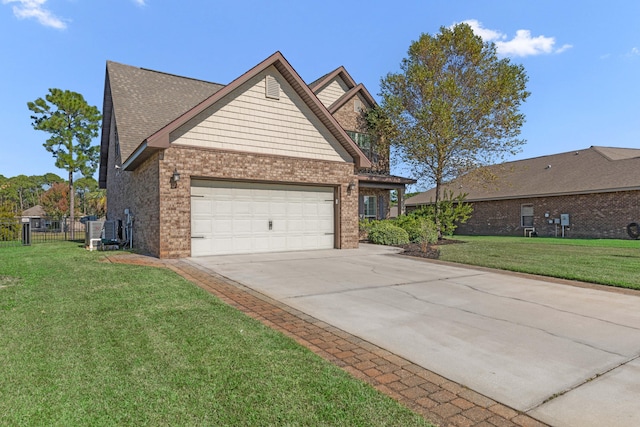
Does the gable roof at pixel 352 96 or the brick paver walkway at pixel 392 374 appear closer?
the brick paver walkway at pixel 392 374

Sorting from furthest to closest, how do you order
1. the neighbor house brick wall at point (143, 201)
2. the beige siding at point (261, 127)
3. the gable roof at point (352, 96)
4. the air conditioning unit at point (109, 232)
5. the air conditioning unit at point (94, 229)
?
1. the gable roof at point (352, 96)
2. the air conditioning unit at point (109, 232)
3. the air conditioning unit at point (94, 229)
4. the beige siding at point (261, 127)
5. the neighbor house brick wall at point (143, 201)

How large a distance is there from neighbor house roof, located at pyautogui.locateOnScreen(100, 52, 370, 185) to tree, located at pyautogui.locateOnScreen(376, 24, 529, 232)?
5947mm

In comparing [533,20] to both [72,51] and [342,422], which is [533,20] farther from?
[72,51]

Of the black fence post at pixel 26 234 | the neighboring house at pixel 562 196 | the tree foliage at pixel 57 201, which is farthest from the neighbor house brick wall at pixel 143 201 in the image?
the tree foliage at pixel 57 201

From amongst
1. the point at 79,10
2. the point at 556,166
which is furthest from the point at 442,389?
the point at 556,166

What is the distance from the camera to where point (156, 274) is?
295 inches

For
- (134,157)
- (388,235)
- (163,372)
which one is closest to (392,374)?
(163,372)

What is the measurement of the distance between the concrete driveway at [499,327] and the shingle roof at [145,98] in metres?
9.43

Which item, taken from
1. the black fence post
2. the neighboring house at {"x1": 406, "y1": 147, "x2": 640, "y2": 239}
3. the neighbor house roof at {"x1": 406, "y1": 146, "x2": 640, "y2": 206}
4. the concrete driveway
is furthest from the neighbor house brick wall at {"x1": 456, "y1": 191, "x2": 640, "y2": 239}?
the black fence post

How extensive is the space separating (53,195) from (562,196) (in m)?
62.4

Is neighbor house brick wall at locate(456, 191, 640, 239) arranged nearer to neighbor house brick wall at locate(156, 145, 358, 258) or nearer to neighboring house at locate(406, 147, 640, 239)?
neighboring house at locate(406, 147, 640, 239)

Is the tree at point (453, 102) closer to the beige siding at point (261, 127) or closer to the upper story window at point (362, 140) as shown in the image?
the upper story window at point (362, 140)

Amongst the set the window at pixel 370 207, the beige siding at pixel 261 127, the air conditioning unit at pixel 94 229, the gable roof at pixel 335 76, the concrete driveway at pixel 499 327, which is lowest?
the concrete driveway at pixel 499 327

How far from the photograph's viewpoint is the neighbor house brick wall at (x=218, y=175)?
10.2m
